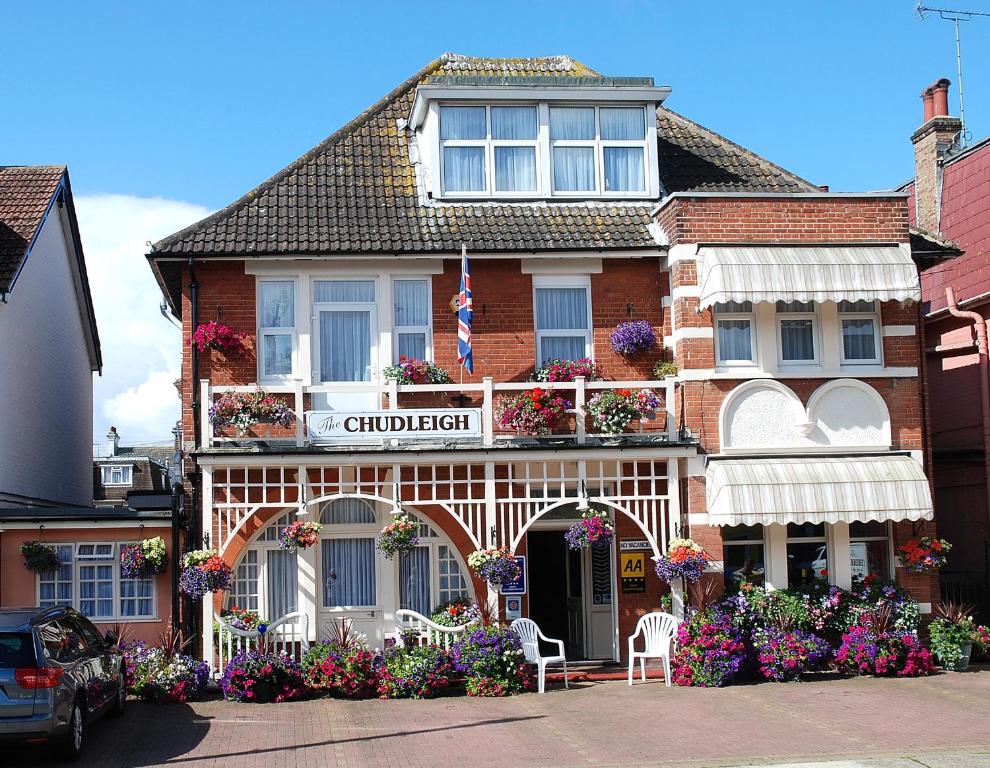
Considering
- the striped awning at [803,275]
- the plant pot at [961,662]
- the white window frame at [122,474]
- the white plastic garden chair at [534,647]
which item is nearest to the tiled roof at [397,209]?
the striped awning at [803,275]

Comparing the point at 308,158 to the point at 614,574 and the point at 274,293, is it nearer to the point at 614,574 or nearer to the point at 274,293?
the point at 274,293

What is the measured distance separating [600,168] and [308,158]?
4961 millimetres

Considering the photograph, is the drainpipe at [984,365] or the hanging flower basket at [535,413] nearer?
the hanging flower basket at [535,413]

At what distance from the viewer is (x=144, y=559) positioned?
18438 millimetres

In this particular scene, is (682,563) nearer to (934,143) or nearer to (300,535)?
(300,535)

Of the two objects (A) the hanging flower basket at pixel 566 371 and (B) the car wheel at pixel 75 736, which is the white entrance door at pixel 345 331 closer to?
(A) the hanging flower basket at pixel 566 371

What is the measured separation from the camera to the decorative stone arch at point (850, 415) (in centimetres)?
1903

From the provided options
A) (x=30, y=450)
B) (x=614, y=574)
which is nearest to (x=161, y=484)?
(x=30, y=450)

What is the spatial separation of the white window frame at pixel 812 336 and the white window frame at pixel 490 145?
178 inches

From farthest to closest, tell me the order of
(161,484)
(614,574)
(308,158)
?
1. (161,484)
2. (308,158)
3. (614,574)

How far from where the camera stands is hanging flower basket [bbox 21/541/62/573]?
60.2ft

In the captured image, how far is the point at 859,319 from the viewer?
1952cm

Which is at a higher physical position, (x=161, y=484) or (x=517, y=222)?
(x=517, y=222)

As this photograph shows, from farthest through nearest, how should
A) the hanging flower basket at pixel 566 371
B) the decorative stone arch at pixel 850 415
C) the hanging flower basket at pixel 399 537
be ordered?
the hanging flower basket at pixel 566 371
the decorative stone arch at pixel 850 415
the hanging flower basket at pixel 399 537
